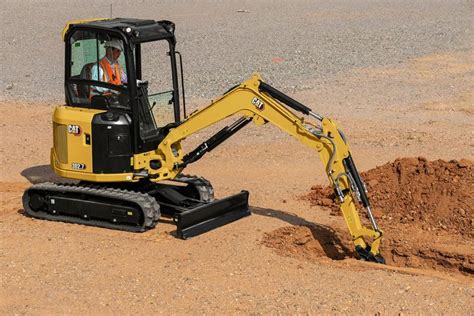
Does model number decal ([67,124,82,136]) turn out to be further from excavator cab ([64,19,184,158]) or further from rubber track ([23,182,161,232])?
rubber track ([23,182,161,232])

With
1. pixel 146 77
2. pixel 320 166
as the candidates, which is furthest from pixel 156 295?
pixel 146 77

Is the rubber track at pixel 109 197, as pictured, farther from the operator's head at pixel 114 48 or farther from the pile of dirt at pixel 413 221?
the operator's head at pixel 114 48

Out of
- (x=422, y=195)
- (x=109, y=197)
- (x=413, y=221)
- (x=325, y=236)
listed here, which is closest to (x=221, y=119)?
(x=109, y=197)

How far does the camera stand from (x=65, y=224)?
14.1 metres

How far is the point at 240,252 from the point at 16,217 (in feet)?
13.2

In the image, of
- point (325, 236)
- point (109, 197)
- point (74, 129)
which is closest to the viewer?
point (109, 197)

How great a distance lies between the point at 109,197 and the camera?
13.7 meters

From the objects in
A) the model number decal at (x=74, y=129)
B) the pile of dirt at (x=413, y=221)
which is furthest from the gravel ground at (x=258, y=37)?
the model number decal at (x=74, y=129)

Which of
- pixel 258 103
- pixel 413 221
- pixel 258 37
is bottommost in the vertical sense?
pixel 413 221

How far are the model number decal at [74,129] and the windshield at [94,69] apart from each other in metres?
0.44

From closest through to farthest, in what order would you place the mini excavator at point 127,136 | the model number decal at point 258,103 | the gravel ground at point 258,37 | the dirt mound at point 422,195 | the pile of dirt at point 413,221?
the model number decal at point 258,103 → the pile of dirt at point 413,221 → the mini excavator at point 127,136 → the dirt mound at point 422,195 → the gravel ground at point 258,37

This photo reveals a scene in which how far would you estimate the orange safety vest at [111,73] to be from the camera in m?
13.9

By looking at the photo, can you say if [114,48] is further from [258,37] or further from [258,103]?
[258,37]

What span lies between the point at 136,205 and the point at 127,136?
1.05 m
